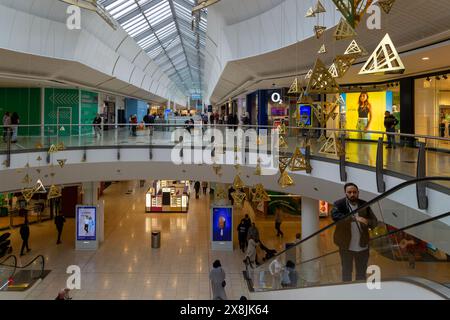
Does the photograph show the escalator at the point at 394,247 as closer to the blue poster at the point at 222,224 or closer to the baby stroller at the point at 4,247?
the blue poster at the point at 222,224

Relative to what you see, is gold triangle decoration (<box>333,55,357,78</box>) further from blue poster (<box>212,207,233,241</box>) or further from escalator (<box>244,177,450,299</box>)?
blue poster (<box>212,207,233,241</box>)

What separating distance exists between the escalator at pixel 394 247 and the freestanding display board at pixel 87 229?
44.2ft

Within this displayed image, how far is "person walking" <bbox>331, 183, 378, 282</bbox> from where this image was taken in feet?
14.6

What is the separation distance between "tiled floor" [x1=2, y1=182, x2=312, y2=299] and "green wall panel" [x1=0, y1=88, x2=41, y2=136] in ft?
23.7

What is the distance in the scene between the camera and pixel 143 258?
16.5 metres

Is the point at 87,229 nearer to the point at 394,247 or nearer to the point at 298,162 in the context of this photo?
the point at 298,162

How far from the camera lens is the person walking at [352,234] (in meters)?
4.44

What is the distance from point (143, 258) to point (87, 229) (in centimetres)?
340

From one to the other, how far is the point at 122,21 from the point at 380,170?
19406mm

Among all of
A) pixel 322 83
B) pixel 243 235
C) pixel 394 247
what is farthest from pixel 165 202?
pixel 394 247

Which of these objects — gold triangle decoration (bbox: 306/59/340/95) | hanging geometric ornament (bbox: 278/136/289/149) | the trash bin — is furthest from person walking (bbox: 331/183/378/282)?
the trash bin

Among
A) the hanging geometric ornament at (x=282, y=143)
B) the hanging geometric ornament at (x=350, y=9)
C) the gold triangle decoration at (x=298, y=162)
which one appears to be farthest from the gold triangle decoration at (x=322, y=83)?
the hanging geometric ornament at (x=282, y=143)

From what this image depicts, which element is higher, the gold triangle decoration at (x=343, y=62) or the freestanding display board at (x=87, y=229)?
the gold triangle decoration at (x=343, y=62)

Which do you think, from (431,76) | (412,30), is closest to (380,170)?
(412,30)
